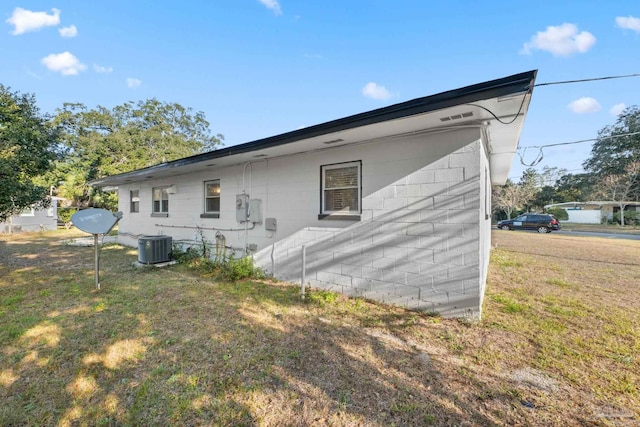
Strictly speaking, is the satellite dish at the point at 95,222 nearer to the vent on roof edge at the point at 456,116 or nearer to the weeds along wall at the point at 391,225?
the weeds along wall at the point at 391,225

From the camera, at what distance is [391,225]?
4.30m

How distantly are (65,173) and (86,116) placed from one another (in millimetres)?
5907

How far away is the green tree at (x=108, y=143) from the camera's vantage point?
20.3 m

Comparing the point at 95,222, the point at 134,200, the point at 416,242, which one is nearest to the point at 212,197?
the point at 95,222

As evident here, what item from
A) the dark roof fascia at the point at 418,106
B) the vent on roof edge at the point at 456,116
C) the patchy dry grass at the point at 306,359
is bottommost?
the patchy dry grass at the point at 306,359

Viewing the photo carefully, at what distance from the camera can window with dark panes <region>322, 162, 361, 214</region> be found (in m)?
4.82

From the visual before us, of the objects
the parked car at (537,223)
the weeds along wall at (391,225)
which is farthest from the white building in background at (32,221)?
the parked car at (537,223)

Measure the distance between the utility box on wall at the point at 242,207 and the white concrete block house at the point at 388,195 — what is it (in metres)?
0.04

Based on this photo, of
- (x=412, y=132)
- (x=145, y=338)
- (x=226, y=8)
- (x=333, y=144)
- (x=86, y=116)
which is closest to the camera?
(x=145, y=338)

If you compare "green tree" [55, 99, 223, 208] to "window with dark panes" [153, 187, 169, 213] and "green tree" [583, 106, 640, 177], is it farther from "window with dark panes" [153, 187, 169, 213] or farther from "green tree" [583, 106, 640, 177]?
"green tree" [583, 106, 640, 177]

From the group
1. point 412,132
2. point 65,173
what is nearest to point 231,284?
point 412,132

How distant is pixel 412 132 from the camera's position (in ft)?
13.4

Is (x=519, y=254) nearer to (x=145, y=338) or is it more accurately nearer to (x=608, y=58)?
(x=608, y=58)

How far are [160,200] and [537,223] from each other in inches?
939
